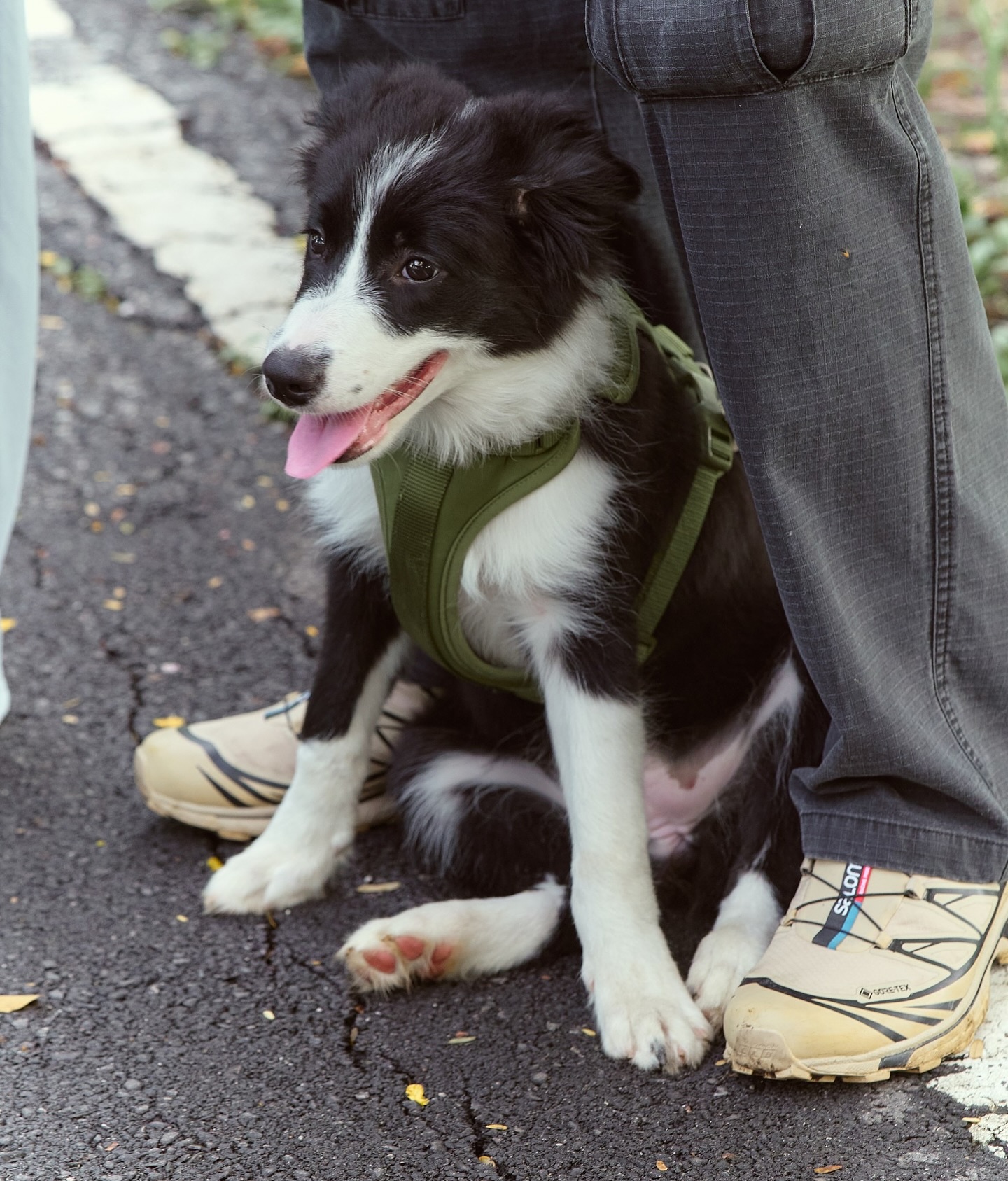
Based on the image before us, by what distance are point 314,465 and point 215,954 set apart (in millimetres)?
840

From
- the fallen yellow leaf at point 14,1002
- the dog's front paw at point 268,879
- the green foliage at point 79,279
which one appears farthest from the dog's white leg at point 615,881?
the green foliage at point 79,279

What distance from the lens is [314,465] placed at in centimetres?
201

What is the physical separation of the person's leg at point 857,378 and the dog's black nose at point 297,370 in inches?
20.7

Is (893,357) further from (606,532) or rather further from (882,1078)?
(882,1078)

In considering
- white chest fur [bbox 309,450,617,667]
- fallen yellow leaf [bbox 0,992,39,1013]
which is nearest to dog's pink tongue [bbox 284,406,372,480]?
white chest fur [bbox 309,450,617,667]

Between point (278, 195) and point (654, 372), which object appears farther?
point (278, 195)

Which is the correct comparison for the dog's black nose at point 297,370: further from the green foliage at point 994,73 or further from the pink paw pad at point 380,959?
the green foliage at point 994,73

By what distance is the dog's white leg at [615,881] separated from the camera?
80.4 inches

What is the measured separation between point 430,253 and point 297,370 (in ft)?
0.86

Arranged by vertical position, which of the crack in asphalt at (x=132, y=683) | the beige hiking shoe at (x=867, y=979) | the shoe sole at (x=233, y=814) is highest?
the beige hiking shoe at (x=867, y=979)

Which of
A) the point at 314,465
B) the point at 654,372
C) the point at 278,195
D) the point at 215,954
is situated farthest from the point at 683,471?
the point at 278,195

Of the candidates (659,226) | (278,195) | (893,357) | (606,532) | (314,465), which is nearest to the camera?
(893,357)

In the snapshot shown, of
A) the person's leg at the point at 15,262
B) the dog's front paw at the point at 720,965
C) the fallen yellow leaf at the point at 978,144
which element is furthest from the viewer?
the fallen yellow leaf at the point at 978,144

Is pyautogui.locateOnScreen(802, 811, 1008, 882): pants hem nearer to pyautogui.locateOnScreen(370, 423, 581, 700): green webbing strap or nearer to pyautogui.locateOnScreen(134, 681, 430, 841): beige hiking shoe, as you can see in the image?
pyautogui.locateOnScreen(370, 423, 581, 700): green webbing strap
